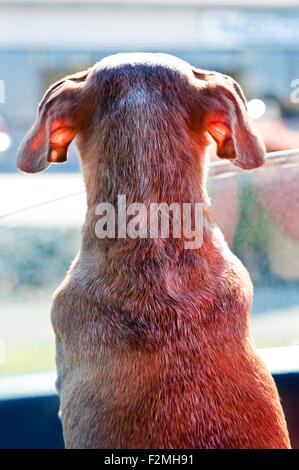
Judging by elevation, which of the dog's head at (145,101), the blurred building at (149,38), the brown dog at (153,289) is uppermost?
the blurred building at (149,38)

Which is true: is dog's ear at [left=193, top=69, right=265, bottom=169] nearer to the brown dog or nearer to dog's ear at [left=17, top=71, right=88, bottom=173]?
the brown dog

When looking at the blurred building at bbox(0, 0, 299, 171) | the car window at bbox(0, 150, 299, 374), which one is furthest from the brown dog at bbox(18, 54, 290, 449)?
the blurred building at bbox(0, 0, 299, 171)

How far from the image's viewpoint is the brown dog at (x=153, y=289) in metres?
1.29

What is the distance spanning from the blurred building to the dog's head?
23.7 feet

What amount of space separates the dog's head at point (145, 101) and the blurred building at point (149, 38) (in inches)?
284

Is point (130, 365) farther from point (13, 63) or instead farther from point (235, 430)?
point (13, 63)

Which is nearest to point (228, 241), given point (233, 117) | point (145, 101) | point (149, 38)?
point (233, 117)

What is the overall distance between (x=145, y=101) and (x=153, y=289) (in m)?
0.48

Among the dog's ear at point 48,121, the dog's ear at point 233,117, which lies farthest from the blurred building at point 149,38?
the dog's ear at point 233,117

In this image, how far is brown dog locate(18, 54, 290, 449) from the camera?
1288 mm

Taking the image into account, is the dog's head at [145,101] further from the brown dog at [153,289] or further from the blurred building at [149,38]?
the blurred building at [149,38]

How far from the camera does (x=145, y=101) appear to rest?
1425mm

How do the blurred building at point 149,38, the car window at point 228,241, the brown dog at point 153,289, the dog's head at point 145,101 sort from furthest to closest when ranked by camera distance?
the blurred building at point 149,38 → the car window at point 228,241 → the dog's head at point 145,101 → the brown dog at point 153,289
